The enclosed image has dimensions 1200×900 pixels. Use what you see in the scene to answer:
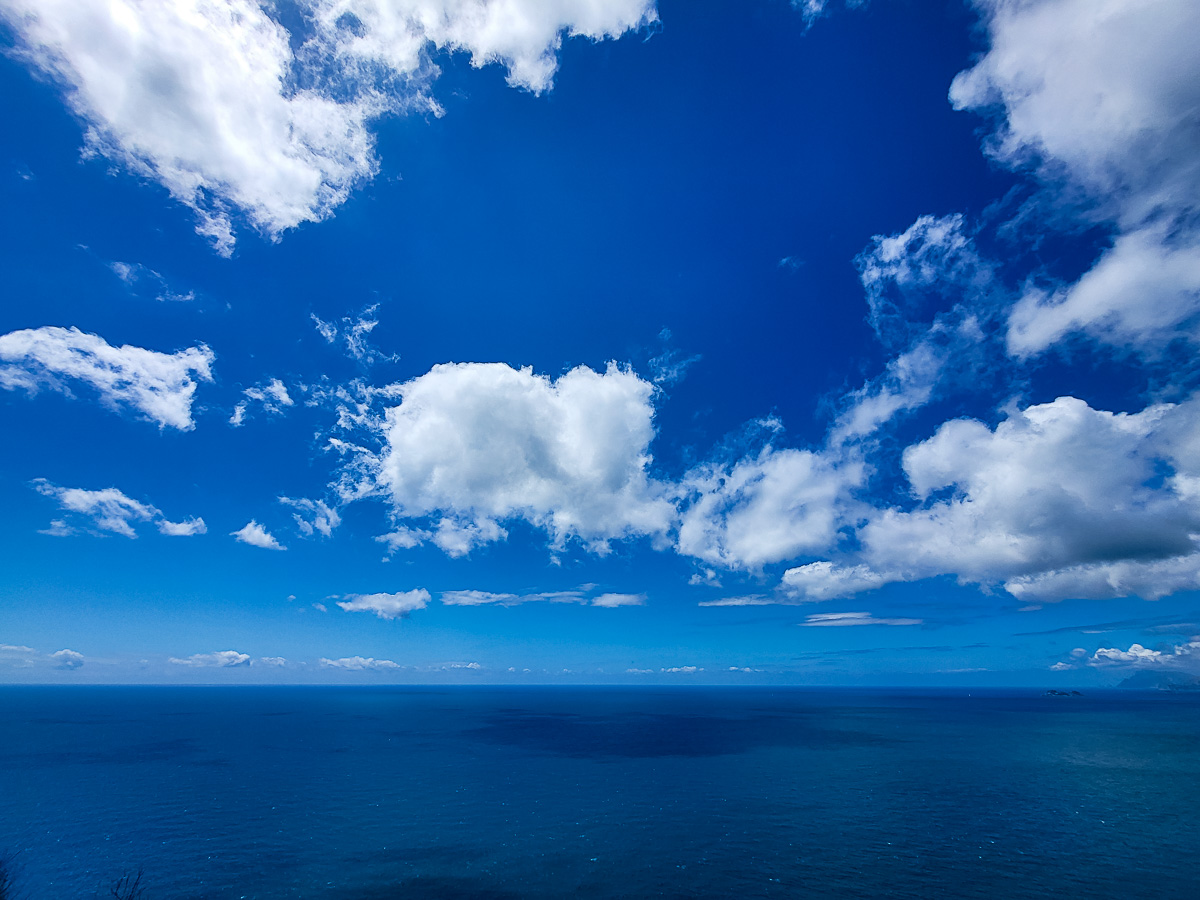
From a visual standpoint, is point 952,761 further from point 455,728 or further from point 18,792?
point 18,792

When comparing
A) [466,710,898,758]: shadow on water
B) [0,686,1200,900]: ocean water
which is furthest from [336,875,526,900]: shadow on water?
[466,710,898,758]: shadow on water

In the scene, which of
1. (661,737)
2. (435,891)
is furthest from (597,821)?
(661,737)

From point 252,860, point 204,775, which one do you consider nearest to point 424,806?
point 252,860

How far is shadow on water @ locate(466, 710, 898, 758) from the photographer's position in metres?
125

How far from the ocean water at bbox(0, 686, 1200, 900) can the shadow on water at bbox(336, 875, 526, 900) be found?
236mm

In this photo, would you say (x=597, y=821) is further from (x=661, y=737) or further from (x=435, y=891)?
(x=661, y=737)

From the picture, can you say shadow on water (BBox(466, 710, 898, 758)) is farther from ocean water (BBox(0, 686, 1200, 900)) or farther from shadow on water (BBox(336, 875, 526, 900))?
shadow on water (BBox(336, 875, 526, 900))

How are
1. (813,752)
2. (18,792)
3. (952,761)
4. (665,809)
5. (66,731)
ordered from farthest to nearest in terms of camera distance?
1. (66,731)
2. (813,752)
3. (952,761)
4. (18,792)
5. (665,809)

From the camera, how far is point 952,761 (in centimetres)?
11031

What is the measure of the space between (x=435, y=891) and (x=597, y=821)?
25.1 meters

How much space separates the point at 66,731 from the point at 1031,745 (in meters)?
278

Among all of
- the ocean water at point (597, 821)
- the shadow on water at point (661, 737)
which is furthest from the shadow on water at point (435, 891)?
the shadow on water at point (661, 737)

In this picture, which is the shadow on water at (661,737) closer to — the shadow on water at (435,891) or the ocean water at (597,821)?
the ocean water at (597,821)

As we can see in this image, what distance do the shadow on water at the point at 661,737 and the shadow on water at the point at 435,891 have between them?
72391 millimetres
